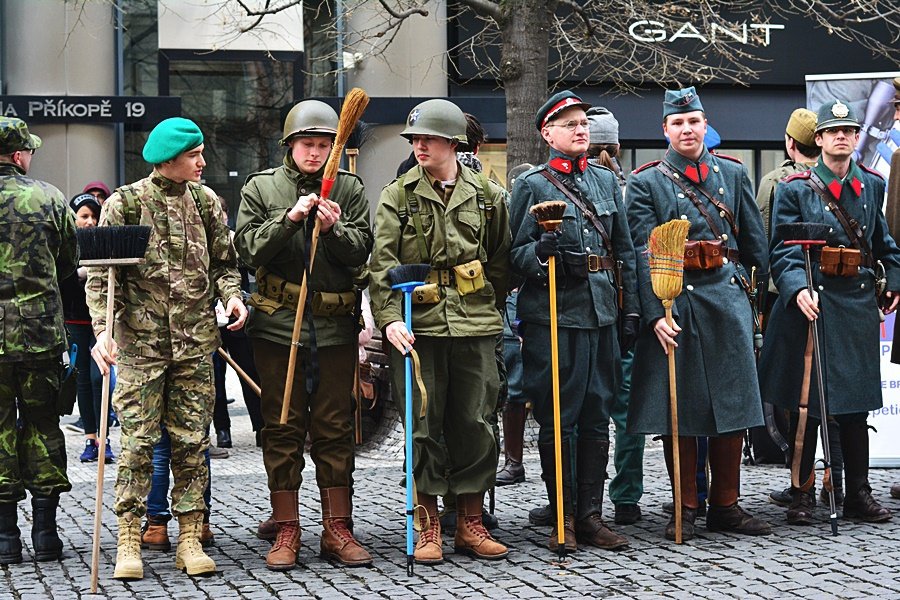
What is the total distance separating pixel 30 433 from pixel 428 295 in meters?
1.96

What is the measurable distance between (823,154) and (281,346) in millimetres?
2961

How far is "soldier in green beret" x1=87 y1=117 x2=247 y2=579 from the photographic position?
6.16 m

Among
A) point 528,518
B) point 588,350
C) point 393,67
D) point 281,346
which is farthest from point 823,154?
point 393,67

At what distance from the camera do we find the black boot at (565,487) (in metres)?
6.48

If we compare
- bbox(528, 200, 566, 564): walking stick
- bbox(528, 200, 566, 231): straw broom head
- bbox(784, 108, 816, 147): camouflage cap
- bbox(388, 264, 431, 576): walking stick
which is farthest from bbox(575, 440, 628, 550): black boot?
bbox(784, 108, 816, 147): camouflage cap

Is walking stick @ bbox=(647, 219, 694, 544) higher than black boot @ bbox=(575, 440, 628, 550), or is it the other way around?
walking stick @ bbox=(647, 219, 694, 544)

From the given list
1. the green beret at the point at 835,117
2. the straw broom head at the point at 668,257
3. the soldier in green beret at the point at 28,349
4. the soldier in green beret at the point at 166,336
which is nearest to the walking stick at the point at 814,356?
the green beret at the point at 835,117

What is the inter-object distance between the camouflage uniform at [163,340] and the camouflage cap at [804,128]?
342 centimetres

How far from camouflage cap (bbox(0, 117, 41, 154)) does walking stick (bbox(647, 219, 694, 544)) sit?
9.55 ft

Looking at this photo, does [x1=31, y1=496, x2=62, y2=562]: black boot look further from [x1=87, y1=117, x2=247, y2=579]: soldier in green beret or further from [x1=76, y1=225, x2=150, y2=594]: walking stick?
[x1=76, y1=225, x2=150, y2=594]: walking stick

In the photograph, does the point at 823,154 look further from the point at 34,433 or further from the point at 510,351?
the point at 34,433

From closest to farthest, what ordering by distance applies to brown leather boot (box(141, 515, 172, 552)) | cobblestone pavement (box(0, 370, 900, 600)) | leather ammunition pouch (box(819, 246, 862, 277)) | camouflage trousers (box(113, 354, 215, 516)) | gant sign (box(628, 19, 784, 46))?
1. cobblestone pavement (box(0, 370, 900, 600))
2. camouflage trousers (box(113, 354, 215, 516))
3. brown leather boot (box(141, 515, 172, 552))
4. leather ammunition pouch (box(819, 246, 862, 277))
5. gant sign (box(628, 19, 784, 46))

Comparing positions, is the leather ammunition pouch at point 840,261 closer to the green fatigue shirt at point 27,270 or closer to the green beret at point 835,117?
the green beret at point 835,117

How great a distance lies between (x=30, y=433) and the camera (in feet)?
21.5
